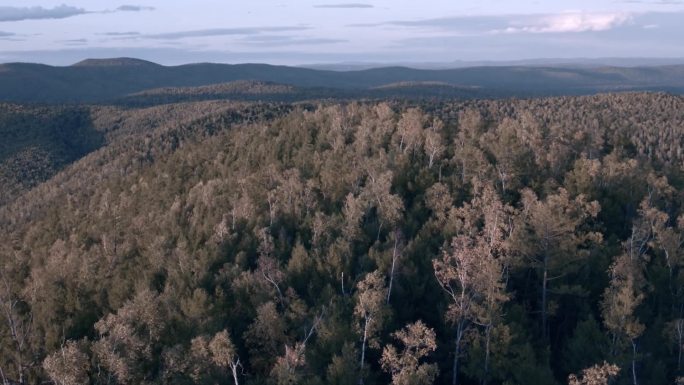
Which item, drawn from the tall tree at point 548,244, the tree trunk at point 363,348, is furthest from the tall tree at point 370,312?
the tall tree at point 548,244

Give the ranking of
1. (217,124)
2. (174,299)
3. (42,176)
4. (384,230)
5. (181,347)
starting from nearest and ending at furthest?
(181,347) < (174,299) < (384,230) < (217,124) < (42,176)

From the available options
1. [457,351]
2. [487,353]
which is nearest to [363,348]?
[457,351]

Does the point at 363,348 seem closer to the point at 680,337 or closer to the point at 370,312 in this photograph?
the point at 370,312

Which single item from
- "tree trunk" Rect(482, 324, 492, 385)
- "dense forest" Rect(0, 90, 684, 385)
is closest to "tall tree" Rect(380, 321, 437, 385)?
"dense forest" Rect(0, 90, 684, 385)

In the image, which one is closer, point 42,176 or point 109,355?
point 109,355

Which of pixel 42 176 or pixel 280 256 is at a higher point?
pixel 280 256

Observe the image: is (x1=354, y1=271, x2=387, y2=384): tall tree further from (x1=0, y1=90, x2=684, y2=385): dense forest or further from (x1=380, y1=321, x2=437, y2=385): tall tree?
(x1=380, y1=321, x2=437, y2=385): tall tree

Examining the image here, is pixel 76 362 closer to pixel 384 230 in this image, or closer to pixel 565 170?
pixel 384 230

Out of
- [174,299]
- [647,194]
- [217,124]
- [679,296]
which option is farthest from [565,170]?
[217,124]

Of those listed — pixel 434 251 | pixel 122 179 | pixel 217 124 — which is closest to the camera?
pixel 434 251
